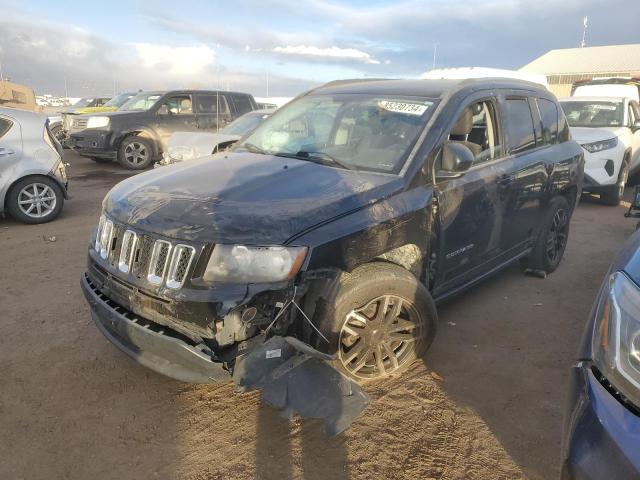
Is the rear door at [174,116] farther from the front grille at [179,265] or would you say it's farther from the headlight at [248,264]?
the headlight at [248,264]

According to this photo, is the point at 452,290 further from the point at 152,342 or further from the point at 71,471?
the point at 71,471

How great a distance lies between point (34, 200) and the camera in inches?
276

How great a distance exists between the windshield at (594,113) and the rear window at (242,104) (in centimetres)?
757

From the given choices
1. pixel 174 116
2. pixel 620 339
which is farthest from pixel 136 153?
pixel 620 339

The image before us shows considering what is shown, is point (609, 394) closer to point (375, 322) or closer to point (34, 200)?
point (375, 322)

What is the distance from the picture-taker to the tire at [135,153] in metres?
12.0

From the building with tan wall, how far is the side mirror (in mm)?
35165

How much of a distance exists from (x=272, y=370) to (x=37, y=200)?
6.12m

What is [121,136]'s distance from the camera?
468 inches

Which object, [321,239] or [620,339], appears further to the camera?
[321,239]

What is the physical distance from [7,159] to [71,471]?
5703 mm

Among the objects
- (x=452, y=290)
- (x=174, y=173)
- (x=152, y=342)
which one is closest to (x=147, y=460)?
(x=152, y=342)

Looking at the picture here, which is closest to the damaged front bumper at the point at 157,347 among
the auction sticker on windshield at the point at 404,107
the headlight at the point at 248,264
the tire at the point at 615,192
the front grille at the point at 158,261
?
the front grille at the point at 158,261

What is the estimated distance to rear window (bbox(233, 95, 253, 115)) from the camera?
504 inches
